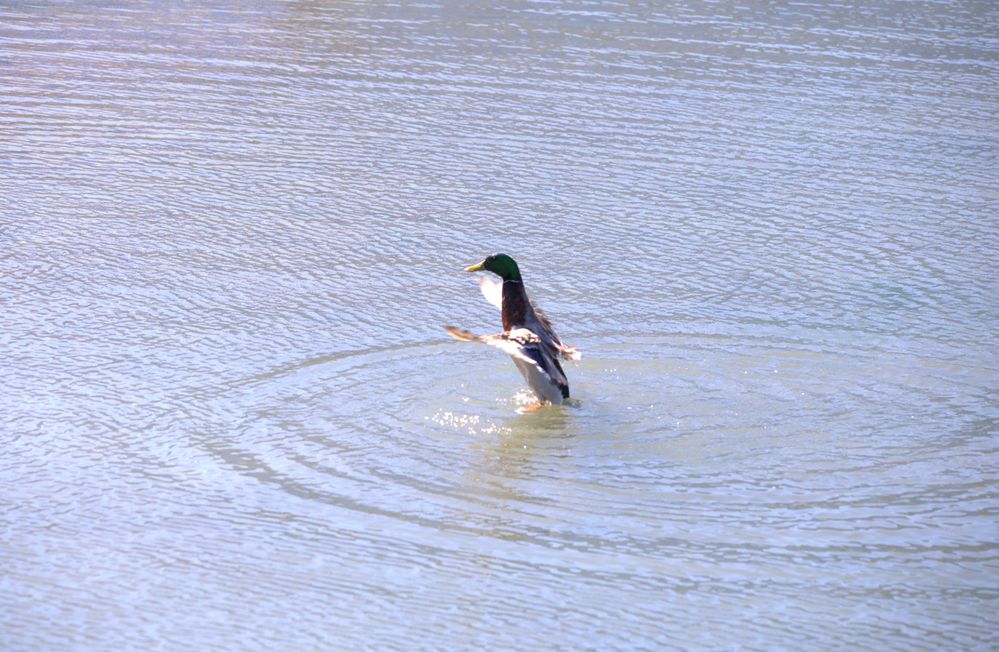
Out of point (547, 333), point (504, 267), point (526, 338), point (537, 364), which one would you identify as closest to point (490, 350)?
point (504, 267)

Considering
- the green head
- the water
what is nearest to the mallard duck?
the green head

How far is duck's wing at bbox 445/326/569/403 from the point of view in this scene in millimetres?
6184

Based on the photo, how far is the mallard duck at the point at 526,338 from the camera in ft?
20.4

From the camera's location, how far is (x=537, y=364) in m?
6.22

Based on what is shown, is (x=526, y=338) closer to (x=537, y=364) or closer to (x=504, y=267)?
(x=537, y=364)

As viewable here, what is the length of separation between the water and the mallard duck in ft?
0.51

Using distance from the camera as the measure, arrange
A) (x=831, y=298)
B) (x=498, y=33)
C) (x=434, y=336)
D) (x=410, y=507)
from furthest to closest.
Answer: (x=498, y=33), (x=831, y=298), (x=434, y=336), (x=410, y=507)

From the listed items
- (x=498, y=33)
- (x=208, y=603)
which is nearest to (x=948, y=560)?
(x=208, y=603)

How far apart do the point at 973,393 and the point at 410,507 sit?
2662 millimetres

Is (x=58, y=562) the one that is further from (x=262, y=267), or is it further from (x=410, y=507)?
(x=262, y=267)

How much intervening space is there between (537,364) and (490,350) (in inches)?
40.0

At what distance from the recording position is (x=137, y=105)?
11.0m

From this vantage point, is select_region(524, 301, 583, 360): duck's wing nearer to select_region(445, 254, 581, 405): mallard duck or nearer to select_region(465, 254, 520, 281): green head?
select_region(445, 254, 581, 405): mallard duck

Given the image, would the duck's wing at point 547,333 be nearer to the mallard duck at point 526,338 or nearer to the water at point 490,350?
the mallard duck at point 526,338
